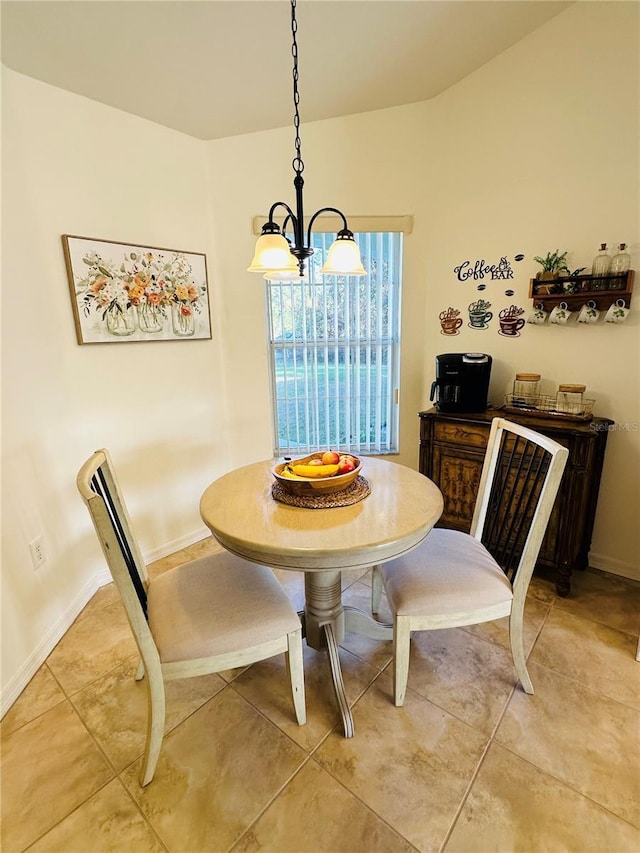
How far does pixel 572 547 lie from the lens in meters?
1.95

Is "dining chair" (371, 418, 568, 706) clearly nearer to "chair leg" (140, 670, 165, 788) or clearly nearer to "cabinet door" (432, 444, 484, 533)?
"cabinet door" (432, 444, 484, 533)

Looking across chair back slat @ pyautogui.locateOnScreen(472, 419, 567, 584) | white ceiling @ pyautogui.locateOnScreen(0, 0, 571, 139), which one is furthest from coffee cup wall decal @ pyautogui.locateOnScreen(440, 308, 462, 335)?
white ceiling @ pyautogui.locateOnScreen(0, 0, 571, 139)

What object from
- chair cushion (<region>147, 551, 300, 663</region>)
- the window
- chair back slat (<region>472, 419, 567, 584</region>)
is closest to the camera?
chair cushion (<region>147, 551, 300, 663</region>)

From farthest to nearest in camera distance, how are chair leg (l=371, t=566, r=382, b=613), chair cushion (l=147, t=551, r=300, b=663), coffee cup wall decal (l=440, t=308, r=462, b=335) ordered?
coffee cup wall decal (l=440, t=308, r=462, b=335)
chair leg (l=371, t=566, r=382, b=613)
chair cushion (l=147, t=551, r=300, b=663)

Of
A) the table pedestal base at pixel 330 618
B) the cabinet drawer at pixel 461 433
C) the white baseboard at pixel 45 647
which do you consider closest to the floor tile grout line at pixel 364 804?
the table pedestal base at pixel 330 618

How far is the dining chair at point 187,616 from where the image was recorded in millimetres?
1114

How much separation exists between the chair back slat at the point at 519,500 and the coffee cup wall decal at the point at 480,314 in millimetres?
892

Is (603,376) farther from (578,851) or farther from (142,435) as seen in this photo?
(142,435)

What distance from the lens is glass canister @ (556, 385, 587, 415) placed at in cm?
201

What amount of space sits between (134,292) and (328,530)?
174cm

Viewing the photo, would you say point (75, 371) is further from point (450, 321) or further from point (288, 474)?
point (450, 321)

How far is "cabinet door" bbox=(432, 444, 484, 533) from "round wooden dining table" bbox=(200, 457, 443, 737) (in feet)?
2.26

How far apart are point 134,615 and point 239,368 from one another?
1790mm

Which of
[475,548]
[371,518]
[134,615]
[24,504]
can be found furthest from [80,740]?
[475,548]
